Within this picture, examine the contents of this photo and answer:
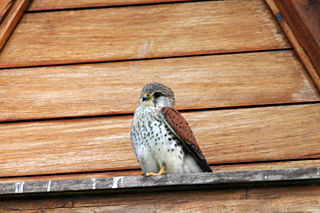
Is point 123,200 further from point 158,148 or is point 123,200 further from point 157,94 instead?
point 157,94

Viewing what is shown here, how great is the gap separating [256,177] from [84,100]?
4.76 ft

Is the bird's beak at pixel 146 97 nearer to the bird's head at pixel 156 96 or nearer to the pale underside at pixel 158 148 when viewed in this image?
the bird's head at pixel 156 96

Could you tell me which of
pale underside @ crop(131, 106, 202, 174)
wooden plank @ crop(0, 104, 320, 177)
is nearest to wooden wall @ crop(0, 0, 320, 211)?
wooden plank @ crop(0, 104, 320, 177)

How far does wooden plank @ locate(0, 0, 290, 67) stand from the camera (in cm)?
315

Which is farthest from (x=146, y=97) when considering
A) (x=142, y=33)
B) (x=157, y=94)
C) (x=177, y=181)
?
(x=177, y=181)

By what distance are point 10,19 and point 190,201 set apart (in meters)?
1.83

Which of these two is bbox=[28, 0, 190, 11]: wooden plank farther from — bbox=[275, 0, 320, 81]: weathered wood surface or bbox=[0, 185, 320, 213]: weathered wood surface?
bbox=[0, 185, 320, 213]: weathered wood surface

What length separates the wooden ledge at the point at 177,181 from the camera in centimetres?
187

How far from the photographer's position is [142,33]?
3.22 m

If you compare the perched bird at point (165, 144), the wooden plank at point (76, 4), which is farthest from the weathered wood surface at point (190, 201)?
the wooden plank at point (76, 4)

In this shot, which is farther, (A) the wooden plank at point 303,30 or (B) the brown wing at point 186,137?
(A) the wooden plank at point 303,30

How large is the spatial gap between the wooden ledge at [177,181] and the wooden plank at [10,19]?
1443 mm

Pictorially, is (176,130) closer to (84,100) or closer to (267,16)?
(84,100)

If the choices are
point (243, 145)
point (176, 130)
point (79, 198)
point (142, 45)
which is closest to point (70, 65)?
point (142, 45)
